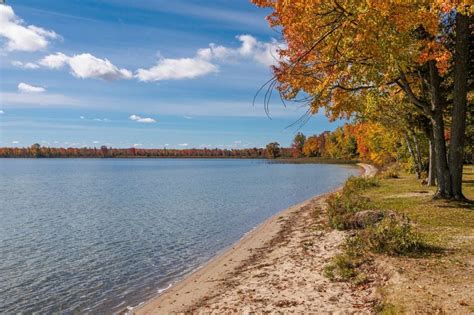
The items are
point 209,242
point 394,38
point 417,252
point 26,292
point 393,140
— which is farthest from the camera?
point 393,140

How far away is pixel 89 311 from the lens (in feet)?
41.2

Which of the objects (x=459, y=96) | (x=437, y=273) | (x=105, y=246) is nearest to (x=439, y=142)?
(x=459, y=96)

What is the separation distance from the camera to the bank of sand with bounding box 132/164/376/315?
31.9ft

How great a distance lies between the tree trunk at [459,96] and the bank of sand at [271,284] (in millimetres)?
7391

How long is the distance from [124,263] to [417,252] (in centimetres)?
1210

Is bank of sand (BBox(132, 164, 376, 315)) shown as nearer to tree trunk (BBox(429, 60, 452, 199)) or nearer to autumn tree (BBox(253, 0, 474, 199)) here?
autumn tree (BBox(253, 0, 474, 199))

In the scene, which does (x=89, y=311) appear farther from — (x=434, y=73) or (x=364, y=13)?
(x=434, y=73)

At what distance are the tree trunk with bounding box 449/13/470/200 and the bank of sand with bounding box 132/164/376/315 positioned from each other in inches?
291

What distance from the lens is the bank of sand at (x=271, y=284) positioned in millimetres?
9719

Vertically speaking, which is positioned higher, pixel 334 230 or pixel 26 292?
pixel 334 230

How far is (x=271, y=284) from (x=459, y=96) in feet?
47.3

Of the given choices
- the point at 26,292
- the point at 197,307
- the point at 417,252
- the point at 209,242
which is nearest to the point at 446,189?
the point at 417,252

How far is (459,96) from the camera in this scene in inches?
779

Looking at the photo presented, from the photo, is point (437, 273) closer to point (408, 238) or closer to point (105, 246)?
point (408, 238)
